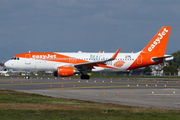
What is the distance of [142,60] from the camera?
46469 mm

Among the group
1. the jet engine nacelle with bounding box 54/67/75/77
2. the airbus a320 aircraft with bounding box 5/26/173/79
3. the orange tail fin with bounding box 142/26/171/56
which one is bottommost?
the jet engine nacelle with bounding box 54/67/75/77

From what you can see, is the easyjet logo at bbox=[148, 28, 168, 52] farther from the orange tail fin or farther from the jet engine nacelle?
the jet engine nacelle

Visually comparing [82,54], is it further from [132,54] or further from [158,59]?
[158,59]

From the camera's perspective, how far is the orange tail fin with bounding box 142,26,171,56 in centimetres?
4719

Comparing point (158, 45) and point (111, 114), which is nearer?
point (111, 114)

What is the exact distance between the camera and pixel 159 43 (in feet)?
155

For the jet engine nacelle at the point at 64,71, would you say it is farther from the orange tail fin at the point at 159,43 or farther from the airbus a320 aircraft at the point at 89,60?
the orange tail fin at the point at 159,43

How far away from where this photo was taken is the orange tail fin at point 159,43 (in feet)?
155

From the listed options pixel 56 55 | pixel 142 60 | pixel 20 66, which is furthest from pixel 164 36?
pixel 20 66

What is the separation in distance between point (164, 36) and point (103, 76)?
48.8 ft

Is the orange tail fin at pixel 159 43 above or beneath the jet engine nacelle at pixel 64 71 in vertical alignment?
above

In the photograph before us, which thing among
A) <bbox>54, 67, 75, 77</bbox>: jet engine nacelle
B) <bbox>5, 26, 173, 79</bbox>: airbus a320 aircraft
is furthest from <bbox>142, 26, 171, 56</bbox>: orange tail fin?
<bbox>54, 67, 75, 77</bbox>: jet engine nacelle

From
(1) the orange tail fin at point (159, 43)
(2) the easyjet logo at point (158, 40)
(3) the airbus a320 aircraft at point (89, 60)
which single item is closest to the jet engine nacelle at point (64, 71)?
(3) the airbus a320 aircraft at point (89, 60)

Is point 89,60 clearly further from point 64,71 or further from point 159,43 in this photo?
point 159,43
